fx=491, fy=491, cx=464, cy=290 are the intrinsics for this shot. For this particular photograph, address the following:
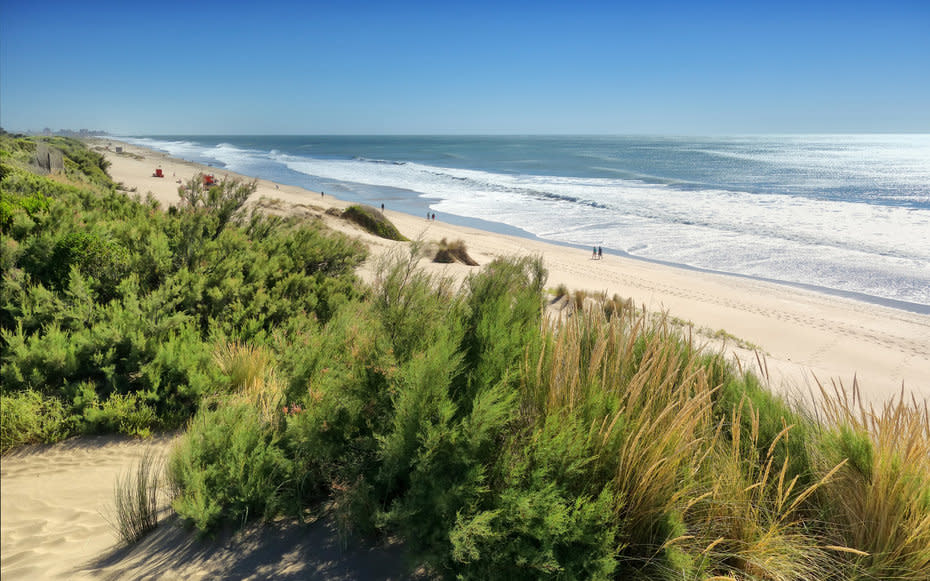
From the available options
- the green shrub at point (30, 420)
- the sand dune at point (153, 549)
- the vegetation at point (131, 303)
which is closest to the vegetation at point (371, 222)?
the vegetation at point (131, 303)

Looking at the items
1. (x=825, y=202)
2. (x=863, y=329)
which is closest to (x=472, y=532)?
(x=863, y=329)

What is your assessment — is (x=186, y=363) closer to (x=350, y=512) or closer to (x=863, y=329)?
(x=350, y=512)

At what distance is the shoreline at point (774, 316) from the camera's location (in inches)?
379

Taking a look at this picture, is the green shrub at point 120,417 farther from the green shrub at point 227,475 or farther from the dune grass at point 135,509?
the green shrub at point 227,475

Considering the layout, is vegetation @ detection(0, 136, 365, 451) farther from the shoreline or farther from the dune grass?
the shoreline

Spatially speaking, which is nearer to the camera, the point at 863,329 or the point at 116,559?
the point at 116,559

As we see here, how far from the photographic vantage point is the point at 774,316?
44.3 feet

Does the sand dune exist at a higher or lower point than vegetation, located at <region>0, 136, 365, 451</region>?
lower

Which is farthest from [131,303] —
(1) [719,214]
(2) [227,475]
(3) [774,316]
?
(1) [719,214]

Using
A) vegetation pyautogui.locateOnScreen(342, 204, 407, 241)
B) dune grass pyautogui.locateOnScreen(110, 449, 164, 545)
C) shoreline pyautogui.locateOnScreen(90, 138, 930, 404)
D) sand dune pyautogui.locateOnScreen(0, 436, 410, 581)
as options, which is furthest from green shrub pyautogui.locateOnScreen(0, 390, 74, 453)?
vegetation pyautogui.locateOnScreen(342, 204, 407, 241)

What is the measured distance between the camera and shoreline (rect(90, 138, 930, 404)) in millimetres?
9625

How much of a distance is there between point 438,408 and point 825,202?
43.1m

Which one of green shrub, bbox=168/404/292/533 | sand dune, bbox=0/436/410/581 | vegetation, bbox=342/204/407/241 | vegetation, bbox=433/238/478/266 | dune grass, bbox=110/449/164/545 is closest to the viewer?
sand dune, bbox=0/436/410/581

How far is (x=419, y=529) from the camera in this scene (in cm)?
232
